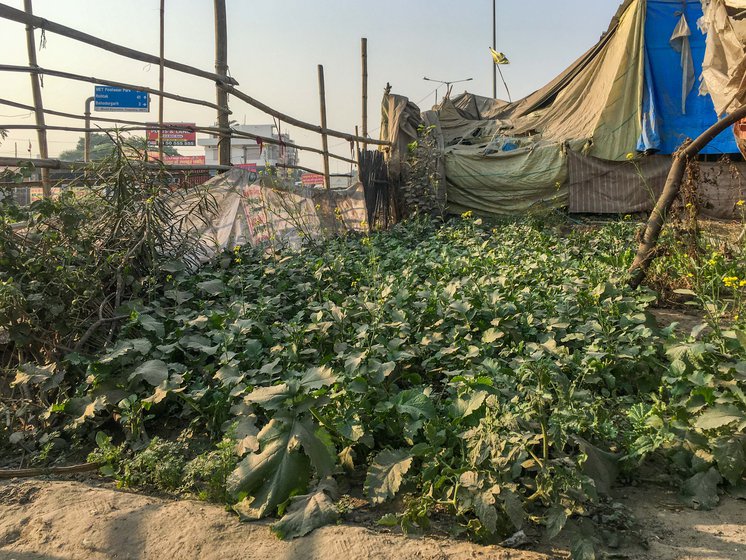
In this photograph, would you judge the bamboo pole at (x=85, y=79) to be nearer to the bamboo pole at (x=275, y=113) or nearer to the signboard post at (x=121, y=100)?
the bamboo pole at (x=275, y=113)

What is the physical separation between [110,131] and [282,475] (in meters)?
3.48

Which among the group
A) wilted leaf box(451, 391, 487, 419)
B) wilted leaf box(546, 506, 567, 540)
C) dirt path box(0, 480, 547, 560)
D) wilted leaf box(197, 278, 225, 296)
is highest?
wilted leaf box(197, 278, 225, 296)

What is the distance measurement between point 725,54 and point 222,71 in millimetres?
5280

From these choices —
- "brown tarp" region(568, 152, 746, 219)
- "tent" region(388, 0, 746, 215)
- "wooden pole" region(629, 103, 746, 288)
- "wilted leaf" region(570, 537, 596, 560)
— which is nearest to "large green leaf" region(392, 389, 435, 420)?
"wilted leaf" region(570, 537, 596, 560)

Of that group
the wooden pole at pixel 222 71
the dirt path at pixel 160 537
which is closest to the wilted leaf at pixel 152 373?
the dirt path at pixel 160 537

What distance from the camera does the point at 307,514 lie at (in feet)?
7.52

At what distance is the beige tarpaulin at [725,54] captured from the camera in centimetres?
568

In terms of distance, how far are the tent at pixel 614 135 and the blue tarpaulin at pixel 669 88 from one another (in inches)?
0.6

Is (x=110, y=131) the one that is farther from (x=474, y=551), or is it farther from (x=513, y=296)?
(x=474, y=551)

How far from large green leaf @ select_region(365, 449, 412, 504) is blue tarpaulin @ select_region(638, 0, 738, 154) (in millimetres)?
7975

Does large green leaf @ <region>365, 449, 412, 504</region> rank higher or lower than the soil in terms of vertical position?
higher

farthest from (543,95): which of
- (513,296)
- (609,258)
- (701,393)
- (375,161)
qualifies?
(701,393)

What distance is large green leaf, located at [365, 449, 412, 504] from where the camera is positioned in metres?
2.38

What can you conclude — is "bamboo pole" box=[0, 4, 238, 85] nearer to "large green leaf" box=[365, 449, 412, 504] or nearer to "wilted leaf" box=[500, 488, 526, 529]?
"large green leaf" box=[365, 449, 412, 504]
